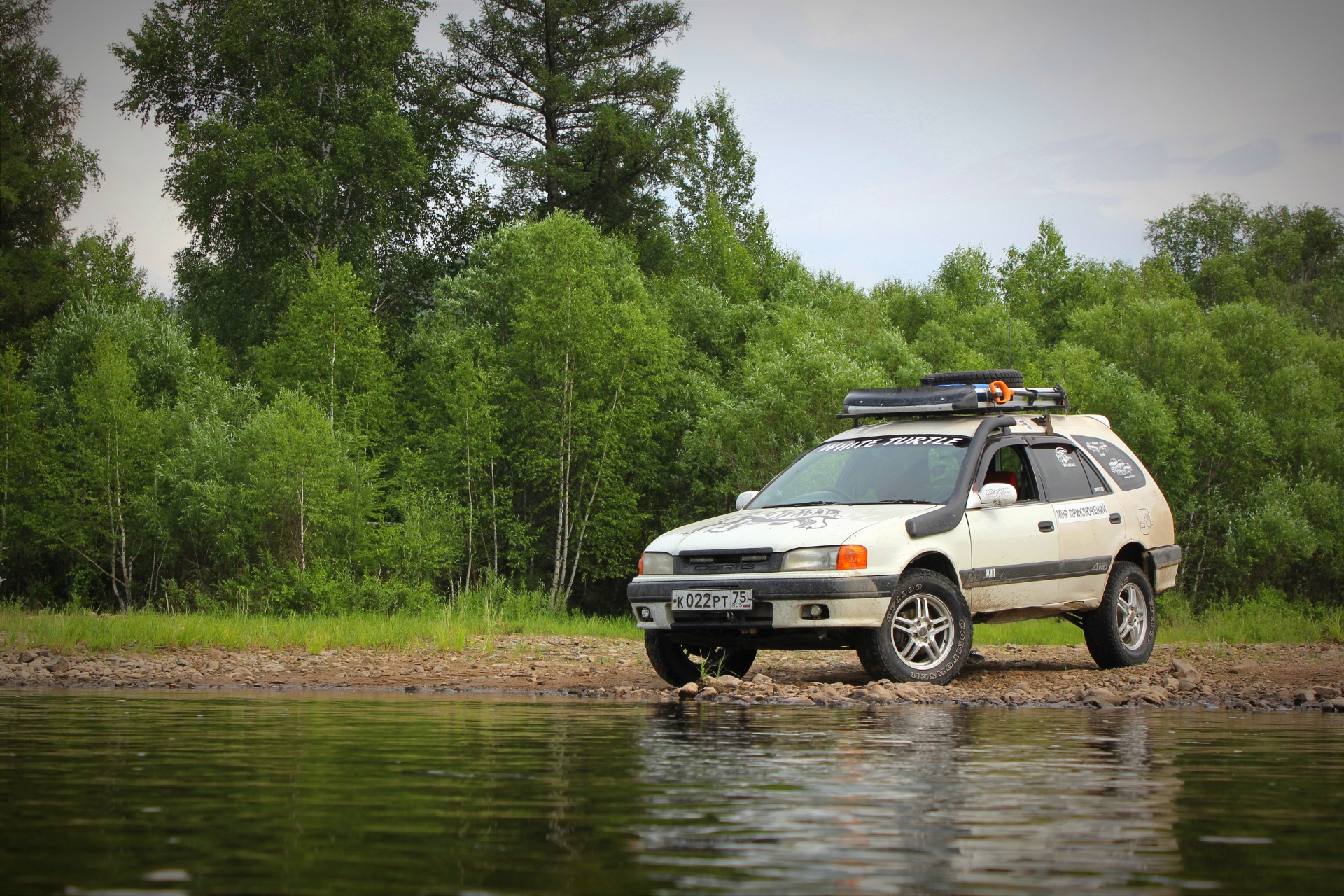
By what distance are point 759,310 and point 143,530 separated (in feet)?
56.2

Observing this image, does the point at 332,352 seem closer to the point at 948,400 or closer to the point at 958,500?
the point at 948,400

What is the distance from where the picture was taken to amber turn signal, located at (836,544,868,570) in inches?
329

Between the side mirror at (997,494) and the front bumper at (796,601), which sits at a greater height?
the side mirror at (997,494)

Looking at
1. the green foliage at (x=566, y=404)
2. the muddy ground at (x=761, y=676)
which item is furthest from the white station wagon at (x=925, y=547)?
the green foliage at (x=566, y=404)

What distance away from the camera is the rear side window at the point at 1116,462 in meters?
10.8

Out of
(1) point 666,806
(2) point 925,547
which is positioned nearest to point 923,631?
(2) point 925,547

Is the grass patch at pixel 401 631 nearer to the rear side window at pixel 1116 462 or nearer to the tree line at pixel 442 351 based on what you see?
the rear side window at pixel 1116 462

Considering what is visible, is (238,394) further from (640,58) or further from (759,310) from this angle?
(640,58)

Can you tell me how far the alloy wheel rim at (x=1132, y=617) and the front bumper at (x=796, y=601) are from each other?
2.99 m

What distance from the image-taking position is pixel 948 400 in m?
10.1

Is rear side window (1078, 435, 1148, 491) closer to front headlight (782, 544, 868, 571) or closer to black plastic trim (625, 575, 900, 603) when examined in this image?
black plastic trim (625, 575, 900, 603)

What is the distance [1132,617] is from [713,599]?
405 centimetres

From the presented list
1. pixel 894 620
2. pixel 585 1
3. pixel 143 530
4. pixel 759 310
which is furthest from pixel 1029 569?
pixel 585 1

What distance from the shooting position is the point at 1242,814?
3.68 meters
